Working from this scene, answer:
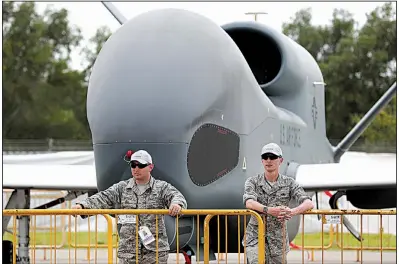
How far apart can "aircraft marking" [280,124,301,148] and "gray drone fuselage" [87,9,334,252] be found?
47.6 inches

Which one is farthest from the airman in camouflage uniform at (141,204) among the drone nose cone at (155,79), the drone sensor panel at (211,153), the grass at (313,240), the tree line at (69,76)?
the tree line at (69,76)

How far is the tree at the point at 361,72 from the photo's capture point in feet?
145

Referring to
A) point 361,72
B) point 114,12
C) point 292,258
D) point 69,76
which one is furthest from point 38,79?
point 114,12

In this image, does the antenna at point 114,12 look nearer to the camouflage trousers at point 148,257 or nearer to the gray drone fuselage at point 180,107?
the gray drone fuselage at point 180,107

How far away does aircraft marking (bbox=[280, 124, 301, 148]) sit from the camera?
12.2 metres

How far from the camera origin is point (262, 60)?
44.8 ft

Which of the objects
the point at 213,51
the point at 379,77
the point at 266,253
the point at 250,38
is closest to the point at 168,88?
the point at 213,51

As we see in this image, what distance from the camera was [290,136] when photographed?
12641 millimetres

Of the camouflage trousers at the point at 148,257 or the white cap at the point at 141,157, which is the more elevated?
the white cap at the point at 141,157

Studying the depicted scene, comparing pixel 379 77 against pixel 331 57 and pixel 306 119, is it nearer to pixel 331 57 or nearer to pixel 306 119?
pixel 331 57

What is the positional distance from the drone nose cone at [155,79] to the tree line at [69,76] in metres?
33.3

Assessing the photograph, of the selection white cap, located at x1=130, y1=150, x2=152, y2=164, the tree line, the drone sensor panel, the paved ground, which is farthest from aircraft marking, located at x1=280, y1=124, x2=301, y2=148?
the tree line

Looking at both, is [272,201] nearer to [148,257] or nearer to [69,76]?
[148,257]

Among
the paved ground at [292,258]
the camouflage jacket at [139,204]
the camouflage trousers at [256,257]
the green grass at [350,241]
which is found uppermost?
the camouflage jacket at [139,204]
